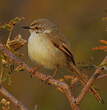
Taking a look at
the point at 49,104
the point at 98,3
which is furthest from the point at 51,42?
the point at 98,3

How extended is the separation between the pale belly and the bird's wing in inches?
2.0

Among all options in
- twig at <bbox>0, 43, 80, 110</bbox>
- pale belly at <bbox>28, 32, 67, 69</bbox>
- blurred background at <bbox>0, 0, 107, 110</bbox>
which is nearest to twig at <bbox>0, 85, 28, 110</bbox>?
twig at <bbox>0, 43, 80, 110</bbox>

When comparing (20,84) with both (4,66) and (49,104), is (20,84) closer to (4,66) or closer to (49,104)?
(49,104)

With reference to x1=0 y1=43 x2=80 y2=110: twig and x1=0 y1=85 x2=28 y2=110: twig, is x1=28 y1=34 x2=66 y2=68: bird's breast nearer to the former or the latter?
x1=0 y1=43 x2=80 y2=110: twig

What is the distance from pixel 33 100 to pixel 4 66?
534cm

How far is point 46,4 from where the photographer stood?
12.3 m

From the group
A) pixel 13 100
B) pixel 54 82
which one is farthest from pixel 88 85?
pixel 13 100

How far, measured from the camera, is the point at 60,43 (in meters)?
6.02

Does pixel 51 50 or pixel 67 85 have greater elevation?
pixel 67 85

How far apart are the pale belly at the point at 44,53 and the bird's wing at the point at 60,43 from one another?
0.05 m

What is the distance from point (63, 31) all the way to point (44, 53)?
5.18 m

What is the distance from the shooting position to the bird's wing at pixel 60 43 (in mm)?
5835

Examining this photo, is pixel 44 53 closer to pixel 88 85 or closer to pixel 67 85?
pixel 67 85

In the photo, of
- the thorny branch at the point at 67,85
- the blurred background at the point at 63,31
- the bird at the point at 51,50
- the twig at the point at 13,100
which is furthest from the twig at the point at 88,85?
the blurred background at the point at 63,31
